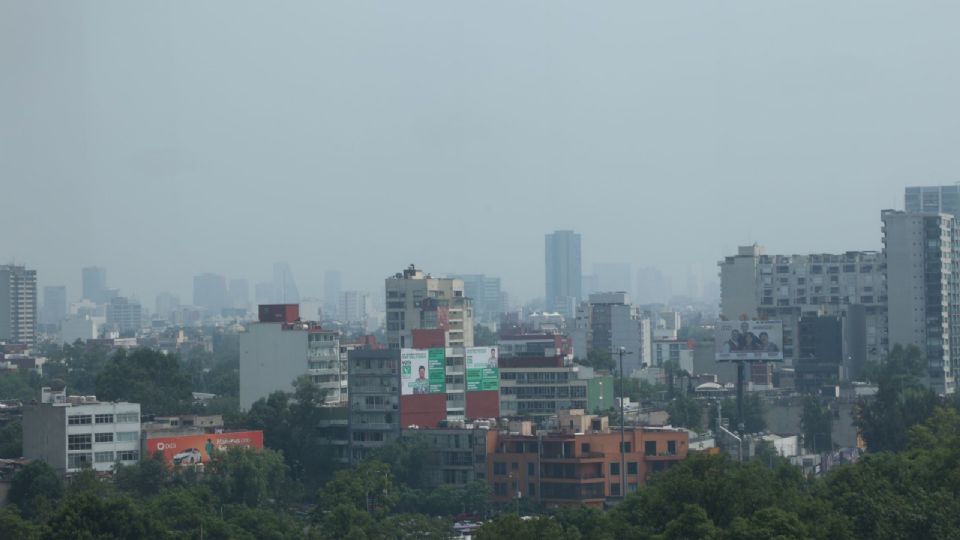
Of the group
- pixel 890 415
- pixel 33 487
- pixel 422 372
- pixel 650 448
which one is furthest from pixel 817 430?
pixel 33 487

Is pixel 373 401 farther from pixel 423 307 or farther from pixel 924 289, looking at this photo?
pixel 924 289

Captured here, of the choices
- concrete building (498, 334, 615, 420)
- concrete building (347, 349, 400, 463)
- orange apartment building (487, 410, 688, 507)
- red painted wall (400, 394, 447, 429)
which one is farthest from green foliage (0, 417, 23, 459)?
concrete building (498, 334, 615, 420)

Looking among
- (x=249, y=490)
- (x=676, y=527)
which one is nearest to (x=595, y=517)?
(x=676, y=527)

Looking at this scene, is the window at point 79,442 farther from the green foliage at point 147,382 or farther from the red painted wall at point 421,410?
the green foliage at point 147,382

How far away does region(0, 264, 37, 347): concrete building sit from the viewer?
354 ft

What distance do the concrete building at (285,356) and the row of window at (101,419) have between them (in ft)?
40.2

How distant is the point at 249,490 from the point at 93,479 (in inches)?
123

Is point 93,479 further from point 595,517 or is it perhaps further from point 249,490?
point 595,517

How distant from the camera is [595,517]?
27281 mm

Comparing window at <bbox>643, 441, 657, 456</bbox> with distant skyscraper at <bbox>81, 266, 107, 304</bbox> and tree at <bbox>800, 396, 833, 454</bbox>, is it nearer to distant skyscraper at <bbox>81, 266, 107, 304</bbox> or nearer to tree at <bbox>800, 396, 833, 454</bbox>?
tree at <bbox>800, 396, 833, 454</bbox>

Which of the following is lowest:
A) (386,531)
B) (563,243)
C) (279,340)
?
(386,531)

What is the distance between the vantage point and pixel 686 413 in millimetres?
48125

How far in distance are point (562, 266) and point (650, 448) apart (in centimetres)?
13033

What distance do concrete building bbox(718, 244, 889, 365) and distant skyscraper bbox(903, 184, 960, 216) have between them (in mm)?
24821
